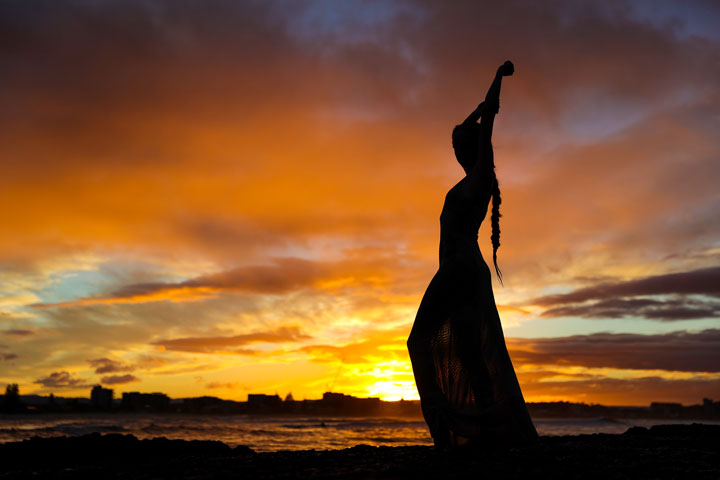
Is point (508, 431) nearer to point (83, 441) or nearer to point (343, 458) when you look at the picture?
point (343, 458)

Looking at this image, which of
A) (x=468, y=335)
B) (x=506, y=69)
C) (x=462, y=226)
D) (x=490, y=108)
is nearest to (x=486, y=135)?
(x=490, y=108)

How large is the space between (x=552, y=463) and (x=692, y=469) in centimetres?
129

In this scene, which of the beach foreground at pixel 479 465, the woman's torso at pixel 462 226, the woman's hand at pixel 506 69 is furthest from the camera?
the woman's torso at pixel 462 226

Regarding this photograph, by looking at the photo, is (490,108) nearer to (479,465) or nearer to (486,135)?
(486,135)

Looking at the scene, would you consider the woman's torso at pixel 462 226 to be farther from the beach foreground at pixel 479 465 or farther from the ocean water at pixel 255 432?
the ocean water at pixel 255 432

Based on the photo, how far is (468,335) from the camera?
671cm

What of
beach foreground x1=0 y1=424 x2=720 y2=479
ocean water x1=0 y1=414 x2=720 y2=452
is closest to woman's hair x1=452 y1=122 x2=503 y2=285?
beach foreground x1=0 y1=424 x2=720 y2=479

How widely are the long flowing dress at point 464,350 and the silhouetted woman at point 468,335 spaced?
0.01 m

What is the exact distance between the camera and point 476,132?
7.15m

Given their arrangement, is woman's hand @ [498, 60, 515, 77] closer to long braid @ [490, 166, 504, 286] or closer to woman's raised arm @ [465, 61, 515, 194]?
woman's raised arm @ [465, 61, 515, 194]

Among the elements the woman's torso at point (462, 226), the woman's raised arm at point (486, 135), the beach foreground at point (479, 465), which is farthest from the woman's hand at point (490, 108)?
the beach foreground at point (479, 465)

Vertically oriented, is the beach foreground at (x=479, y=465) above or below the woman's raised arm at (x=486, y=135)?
below

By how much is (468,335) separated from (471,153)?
7.45ft

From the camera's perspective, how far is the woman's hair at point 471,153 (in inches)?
282
